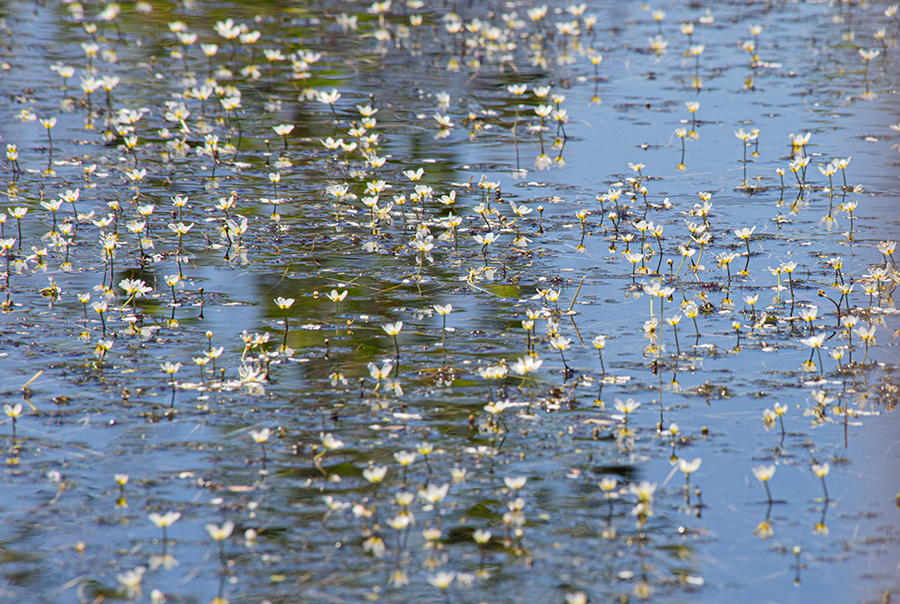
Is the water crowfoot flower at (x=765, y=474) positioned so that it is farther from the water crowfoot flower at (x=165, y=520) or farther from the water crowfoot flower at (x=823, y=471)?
the water crowfoot flower at (x=165, y=520)

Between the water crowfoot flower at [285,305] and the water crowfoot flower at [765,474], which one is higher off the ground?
the water crowfoot flower at [285,305]

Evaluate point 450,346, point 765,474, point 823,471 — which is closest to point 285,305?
point 450,346

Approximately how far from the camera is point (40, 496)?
351cm

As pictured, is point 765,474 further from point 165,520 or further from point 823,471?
point 165,520

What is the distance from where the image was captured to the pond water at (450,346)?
3244mm

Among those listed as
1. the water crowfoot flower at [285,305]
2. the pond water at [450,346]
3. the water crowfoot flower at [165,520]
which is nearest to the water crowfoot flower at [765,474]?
the pond water at [450,346]

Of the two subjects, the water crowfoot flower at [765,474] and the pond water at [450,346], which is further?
the water crowfoot flower at [765,474]

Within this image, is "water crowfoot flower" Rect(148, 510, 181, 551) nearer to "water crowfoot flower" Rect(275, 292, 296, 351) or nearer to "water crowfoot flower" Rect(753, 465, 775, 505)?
"water crowfoot flower" Rect(275, 292, 296, 351)

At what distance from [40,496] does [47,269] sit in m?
2.32

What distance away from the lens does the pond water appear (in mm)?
3244

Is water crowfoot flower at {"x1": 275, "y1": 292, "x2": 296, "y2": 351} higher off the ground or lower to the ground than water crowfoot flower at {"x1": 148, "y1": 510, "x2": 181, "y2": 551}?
higher

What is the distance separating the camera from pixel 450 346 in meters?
4.66

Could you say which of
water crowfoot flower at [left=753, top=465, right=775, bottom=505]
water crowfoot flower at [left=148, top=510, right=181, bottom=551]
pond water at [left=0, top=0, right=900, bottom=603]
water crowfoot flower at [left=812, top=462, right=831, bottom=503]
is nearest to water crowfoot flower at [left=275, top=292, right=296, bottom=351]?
pond water at [left=0, top=0, right=900, bottom=603]

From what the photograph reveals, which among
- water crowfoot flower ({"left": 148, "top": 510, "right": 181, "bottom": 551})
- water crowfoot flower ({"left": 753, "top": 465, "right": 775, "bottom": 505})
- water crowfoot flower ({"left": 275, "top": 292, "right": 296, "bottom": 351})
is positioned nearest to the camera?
water crowfoot flower ({"left": 148, "top": 510, "right": 181, "bottom": 551})
